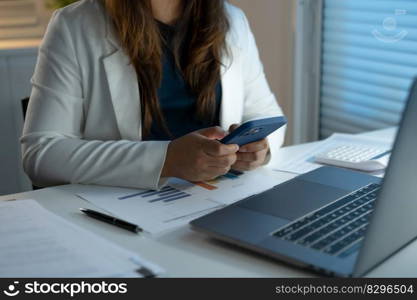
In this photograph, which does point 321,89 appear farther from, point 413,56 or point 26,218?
point 26,218

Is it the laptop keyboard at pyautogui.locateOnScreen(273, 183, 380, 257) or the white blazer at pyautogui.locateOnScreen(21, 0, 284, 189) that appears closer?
the laptop keyboard at pyautogui.locateOnScreen(273, 183, 380, 257)

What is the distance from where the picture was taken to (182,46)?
1.67 meters

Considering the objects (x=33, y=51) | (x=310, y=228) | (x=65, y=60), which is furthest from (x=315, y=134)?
(x=310, y=228)

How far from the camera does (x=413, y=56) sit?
2.15 metres

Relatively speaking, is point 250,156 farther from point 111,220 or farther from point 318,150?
point 111,220

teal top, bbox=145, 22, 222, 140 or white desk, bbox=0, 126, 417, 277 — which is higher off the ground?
teal top, bbox=145, 22, 222, 140

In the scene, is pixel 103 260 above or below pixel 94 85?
below

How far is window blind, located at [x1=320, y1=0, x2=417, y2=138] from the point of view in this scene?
7.16ft

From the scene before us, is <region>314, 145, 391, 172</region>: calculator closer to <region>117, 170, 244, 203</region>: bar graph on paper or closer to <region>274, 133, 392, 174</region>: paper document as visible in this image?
<region>274, 133, 392, 174</region>: paper document

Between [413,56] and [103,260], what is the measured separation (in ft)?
5.36

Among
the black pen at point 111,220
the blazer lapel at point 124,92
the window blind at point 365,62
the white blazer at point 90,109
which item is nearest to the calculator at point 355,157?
the white blazer at point 90,109

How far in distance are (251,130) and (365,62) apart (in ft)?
4.30

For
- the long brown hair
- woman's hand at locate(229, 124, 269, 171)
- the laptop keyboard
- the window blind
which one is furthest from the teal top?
the window blind

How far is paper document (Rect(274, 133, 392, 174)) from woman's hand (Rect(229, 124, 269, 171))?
7 cm
